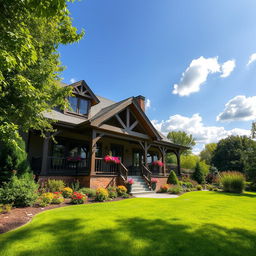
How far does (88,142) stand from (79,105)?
303 centimetres

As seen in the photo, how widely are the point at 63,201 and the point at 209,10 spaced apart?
12367mm

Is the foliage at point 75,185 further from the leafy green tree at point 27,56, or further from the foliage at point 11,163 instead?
the leafy green tree at point 27,56

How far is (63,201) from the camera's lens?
25.0ft

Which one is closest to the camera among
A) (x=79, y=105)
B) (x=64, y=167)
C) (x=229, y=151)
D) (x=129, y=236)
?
(x=129, y=236)

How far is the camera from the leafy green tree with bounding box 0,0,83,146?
10.1ft

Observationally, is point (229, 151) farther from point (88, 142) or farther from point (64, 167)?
point (64, 167)

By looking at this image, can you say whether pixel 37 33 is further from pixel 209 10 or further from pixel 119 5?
pixel 209 10

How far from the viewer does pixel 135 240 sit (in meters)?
3.56

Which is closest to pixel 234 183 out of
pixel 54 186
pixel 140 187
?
pixel 140 187

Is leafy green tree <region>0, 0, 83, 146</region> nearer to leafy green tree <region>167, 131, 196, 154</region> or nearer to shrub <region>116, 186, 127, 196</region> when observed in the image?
shrub <region>116, 186, 127, 196</region>

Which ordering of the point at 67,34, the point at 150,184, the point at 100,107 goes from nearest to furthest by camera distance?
the point at 67,34, the point at 150,184, the point at 100,107

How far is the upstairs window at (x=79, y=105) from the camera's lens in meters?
13.5

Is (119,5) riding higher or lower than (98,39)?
higher

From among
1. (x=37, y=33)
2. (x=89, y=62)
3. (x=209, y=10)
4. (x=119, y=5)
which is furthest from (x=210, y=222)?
(x=89, y=62)
